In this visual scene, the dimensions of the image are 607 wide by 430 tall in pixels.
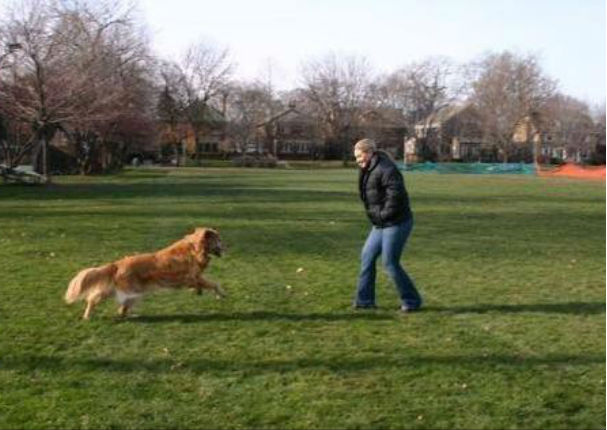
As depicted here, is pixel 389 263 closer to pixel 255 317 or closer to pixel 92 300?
pixel 255 317

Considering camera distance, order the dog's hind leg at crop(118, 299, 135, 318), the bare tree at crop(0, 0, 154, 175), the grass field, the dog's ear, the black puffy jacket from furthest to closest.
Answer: the bare tree at crop(0, 0, 154, 175) < the dog's ear < the black puffy jacket < the dog's hind leg at crop(118, 299, 135, 318) < the grass field

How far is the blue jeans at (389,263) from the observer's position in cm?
898

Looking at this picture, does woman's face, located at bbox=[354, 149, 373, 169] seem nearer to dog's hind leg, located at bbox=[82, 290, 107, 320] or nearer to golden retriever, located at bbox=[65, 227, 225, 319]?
golden retriever, located at bbox=[65, 227, 225, 319]

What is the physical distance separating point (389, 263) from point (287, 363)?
96.7 inches

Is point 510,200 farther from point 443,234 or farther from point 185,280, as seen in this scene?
point 185,280

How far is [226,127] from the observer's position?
11475 cm

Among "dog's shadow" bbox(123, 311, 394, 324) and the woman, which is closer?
"dog's shadow" bbox(123, 311, 394, 324)

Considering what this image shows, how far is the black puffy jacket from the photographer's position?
8.84 metres

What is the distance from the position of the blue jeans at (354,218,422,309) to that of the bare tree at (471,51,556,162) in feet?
348

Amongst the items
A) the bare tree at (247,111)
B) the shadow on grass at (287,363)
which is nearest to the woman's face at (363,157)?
the shadow on grass at (287,363)

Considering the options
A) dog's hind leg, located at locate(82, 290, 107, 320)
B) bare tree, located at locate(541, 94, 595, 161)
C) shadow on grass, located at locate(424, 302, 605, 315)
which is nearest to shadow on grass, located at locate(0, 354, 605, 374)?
dog's hind leg, located at locate(82, 290, 107, 320)

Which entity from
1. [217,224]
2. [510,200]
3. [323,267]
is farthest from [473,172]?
[323,267]

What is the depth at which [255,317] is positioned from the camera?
28.9 ft

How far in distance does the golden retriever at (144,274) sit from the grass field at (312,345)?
27cm
